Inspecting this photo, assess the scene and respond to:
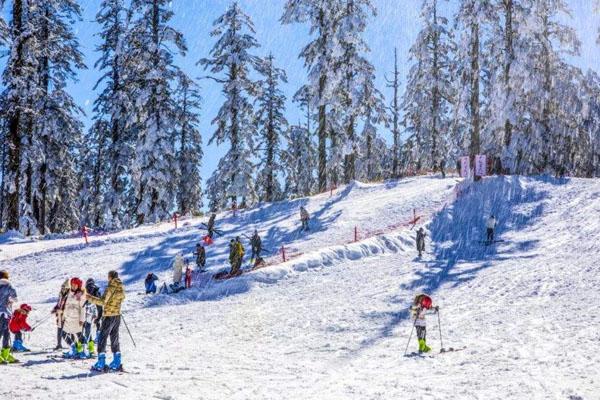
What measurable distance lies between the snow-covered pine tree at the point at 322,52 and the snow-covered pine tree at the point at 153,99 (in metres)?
7.51

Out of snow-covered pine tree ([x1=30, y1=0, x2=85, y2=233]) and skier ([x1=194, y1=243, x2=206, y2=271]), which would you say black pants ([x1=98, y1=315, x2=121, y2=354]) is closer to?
skier ([x1=194, y1=243, x2=206, y2=271])

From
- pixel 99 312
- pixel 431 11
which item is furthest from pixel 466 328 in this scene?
pixel 431 11

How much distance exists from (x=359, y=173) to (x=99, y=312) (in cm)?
3950

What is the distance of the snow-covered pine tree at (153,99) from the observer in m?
34.4

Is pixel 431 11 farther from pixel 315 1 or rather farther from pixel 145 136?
pixel 145 136

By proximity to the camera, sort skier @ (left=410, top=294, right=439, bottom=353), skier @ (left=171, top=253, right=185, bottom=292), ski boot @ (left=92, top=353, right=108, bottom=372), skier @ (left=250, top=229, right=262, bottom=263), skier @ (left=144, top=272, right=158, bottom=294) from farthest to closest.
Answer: skier @ (left=250, top=229, right=262, bottom=263), skier @ (left=171, top=253, right=185, bottom=292), skier @ (left=144, top=272, right=158, bottom=294), skier @ (left=410, top=294, right=439, bottom=353), ski boot @ (left=92, top=353, right=108, bottom=372)

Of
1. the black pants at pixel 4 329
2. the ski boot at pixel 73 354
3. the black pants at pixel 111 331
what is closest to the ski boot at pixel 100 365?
the black pants at pixel 111 331

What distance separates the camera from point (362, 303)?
704 inches

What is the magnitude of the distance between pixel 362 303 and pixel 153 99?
71.7 feet

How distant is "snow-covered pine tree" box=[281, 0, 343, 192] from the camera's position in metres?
36.5

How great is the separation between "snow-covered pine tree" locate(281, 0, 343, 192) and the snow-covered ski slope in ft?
13.6

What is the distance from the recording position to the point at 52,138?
35.9 meters

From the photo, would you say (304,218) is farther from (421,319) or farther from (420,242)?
(421,319)

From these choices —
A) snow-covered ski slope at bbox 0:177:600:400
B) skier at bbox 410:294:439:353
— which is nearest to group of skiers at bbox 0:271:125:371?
snow-covered ski slope at bbox 0:177:600:400
